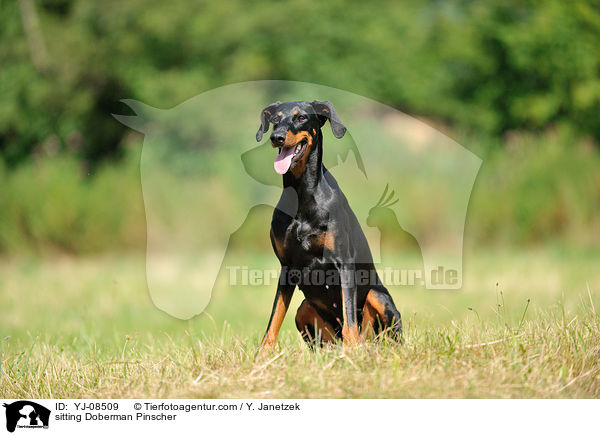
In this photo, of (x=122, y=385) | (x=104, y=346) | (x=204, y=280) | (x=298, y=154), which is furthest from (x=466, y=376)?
(x=204, y=280)

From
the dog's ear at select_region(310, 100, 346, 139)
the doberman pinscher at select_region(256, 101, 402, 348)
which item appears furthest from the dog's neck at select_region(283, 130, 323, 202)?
the dog's ear at select_region(310, 100, 346, 139)

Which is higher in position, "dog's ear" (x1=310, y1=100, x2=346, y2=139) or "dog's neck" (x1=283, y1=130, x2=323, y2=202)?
"dog's ear" (x1=310, y1=100, x2=346, y2=139)

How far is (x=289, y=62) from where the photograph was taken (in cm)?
1947

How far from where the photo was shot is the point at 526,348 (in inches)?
154

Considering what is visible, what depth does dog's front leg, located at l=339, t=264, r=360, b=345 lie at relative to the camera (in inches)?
153

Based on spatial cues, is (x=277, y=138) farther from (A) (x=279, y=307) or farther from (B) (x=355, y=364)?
(B) (x=355, y=364)

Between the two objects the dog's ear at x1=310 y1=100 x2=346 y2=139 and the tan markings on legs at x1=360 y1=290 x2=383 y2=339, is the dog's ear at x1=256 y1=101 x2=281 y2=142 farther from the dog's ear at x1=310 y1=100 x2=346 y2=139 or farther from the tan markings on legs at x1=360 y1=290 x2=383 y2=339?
the tan markings on legs at x1=360 y1=290 x2=383 y2=339

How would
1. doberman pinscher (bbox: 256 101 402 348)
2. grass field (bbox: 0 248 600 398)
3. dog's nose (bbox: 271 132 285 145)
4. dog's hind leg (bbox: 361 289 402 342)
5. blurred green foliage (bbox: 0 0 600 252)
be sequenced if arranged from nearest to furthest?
grass field (bbox: 0 248 600 398) < dog's nose (bbox: 271 132 285 145) < doberman pinscher (bbox: 256 101 402 348) < dog's hind leg (bbox: 361 289 402 342) < blurred green foliage (bbox: 0 0 600 252)

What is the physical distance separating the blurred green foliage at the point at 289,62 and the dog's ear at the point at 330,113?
1312 cm

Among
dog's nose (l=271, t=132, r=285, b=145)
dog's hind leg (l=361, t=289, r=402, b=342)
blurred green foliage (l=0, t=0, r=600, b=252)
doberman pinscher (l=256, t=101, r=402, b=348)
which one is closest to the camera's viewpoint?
dog's nose (l=271, t=132, r=285, b=145)

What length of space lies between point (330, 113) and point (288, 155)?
0.35 metres

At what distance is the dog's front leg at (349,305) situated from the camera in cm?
388

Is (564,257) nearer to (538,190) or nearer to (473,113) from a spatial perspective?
(538,190)
